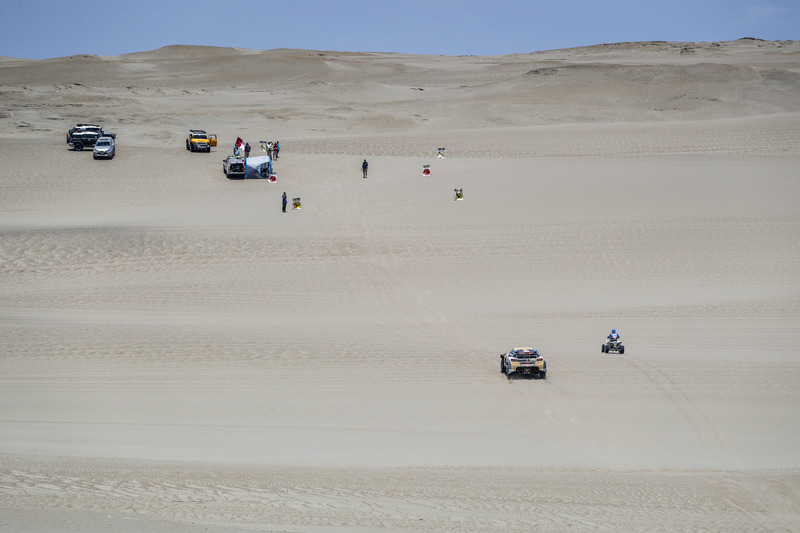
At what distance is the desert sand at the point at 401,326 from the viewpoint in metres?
10.7

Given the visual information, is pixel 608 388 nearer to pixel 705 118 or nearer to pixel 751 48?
pixel 705 118

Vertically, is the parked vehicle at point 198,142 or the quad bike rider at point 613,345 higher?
the parked vehicle at point 198,142

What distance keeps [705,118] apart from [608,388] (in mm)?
36799

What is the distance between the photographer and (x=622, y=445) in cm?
1266

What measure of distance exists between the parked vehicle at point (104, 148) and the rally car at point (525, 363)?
25.9 m

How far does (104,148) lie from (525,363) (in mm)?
26478

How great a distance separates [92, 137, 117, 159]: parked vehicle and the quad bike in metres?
26.2

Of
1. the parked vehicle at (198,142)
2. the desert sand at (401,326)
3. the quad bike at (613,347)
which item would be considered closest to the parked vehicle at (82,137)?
the desert sand at (401,326)

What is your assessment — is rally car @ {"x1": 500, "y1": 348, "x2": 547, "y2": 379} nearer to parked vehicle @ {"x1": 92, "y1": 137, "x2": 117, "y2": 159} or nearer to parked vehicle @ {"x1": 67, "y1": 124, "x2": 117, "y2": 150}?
parked vehicle @ {"x1": 92, "y1": 137, "x2": 117, "y2": 159}

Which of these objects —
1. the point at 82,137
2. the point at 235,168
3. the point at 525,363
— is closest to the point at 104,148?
the point at 82,137

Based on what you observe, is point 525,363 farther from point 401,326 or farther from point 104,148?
point 104,148

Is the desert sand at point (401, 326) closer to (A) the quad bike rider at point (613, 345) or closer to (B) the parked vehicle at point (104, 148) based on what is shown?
(A) the quad bike rider at point (613, 345)

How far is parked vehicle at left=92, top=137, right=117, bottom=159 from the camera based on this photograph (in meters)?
35.7

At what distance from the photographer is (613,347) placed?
17.0 m
